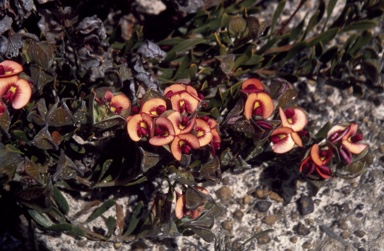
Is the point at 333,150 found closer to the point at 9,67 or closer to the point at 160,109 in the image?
the point at 160,109

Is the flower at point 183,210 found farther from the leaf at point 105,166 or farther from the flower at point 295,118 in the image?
the flower at point 295,118

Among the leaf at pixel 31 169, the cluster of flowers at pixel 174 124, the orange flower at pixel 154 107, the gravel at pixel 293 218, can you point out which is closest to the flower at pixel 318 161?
the gravel at pixel 293 218

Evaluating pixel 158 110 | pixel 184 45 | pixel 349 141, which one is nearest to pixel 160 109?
pixel 158 110

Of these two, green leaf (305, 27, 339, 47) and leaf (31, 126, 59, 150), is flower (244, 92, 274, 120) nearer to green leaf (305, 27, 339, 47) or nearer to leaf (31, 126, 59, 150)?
green leaf (305, 27, 339, 47)

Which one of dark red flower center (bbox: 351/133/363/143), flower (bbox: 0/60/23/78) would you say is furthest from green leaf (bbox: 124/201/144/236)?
dark red flower center (bbox: 351/133/363/143)

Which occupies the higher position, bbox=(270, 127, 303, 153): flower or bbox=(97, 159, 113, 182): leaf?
bbox=(270, 127, 303, 153): flower

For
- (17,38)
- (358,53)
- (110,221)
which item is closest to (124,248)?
(110,221)

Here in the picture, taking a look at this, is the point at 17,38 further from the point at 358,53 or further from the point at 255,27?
the point at 358,53
